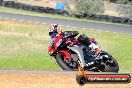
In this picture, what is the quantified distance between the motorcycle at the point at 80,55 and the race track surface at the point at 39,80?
277 centimetres

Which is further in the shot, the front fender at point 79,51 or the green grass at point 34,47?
the green grass at point 34,47

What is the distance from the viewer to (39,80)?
1004 cm

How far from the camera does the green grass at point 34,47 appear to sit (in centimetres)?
1971

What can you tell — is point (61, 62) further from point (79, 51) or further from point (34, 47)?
point (34, 47)

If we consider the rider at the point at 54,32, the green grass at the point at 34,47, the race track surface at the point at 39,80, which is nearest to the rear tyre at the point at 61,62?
the rider at the point at 54,32

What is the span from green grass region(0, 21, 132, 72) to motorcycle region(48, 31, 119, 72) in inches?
165

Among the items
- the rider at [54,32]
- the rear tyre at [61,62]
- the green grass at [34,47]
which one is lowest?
the green grass at [34,47]

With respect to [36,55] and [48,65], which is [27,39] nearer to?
[36,55]

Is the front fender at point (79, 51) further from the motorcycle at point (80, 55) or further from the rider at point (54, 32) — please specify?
the rider at point (54, 32)

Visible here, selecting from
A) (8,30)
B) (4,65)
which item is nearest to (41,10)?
(8,30)

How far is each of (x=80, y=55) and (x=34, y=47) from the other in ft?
34.1

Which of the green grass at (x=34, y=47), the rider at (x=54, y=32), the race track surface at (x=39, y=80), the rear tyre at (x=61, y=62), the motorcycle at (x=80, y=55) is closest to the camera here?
the race track surface at (x=39, y=80)

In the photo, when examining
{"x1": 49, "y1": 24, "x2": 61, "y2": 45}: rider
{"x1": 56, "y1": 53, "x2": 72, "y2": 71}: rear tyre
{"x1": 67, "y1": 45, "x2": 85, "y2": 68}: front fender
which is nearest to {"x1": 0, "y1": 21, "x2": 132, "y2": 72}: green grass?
{"x1": 49, "y1": 24, "x2": 61, "y2": 45}: rider

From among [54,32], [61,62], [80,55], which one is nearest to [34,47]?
[54,32]
